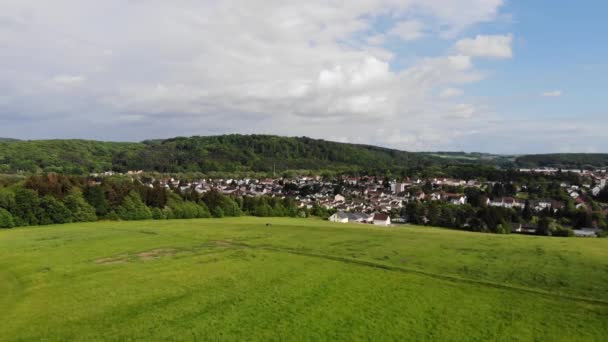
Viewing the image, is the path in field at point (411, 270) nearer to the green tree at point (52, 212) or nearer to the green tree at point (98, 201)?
the green tree at point (52, 212)

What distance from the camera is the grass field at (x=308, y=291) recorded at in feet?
53.7

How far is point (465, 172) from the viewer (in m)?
184

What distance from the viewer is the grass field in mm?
16380

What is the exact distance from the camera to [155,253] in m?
32.3

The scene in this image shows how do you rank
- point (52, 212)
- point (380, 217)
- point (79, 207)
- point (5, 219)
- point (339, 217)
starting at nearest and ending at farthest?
1. point (5, 219)
2. point (52, 212)
3. point (79, 207)
4. point (339, 217)
5. point (380, 217)

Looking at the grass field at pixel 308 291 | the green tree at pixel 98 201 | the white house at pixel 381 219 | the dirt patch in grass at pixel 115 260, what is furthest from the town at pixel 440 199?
the dirt patch in grass at pixel 115 260

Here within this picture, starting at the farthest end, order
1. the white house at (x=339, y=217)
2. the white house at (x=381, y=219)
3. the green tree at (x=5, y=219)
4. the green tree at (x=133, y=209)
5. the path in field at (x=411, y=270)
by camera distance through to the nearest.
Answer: the white house at (x=339, y=217) < the white house at (x=381, y=219) < the green tree at (x=133, y=209) < the green tree at (x=5, y=219) < the path in field at (x=411, y=270)

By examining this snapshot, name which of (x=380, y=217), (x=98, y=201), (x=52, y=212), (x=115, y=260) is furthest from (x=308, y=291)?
(x=380, y=217)

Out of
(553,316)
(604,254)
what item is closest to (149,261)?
(553,316)

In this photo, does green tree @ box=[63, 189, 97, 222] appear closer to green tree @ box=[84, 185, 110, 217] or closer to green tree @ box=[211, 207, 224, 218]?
green tree @ box=[84, 185, 110, 217]

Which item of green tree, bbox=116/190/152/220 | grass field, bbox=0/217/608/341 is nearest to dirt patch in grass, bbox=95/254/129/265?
grass field, bbox=0/217/608/341

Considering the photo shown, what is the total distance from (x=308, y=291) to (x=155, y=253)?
16.7 meters

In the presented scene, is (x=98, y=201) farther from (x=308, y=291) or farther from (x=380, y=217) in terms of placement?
(x=380, y=217)

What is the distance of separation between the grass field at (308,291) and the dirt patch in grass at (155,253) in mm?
156
